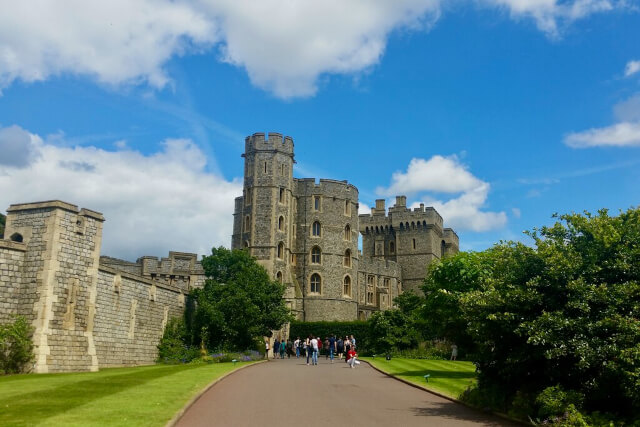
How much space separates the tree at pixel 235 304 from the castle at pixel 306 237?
44.5 ft

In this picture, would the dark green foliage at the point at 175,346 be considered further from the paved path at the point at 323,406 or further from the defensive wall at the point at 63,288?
the paved path at the point at 323,406

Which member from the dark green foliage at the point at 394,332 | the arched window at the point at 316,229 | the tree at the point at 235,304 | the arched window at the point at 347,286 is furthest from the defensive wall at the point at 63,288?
the arched window at the point at 347,286

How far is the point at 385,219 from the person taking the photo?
8150cm

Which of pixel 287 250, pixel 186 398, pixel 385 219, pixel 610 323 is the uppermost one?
pixel 385 219

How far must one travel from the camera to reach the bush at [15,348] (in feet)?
65.4

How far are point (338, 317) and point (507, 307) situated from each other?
150 ft

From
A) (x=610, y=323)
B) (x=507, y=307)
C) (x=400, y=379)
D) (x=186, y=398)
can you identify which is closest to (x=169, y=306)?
(x=400, y=379)

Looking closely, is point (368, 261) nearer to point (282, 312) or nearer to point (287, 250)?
point (287, 250)

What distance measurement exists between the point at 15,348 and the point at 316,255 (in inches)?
1599

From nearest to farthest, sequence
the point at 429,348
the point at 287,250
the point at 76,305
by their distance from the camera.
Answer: the point at 76,305 → the point at 429,348 → the point at 287,250

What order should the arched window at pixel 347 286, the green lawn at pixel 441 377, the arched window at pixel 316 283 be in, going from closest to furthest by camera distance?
the green lawn at pixel 441 377 → the arched window at pixel 316 283 → the arched window at pixel 347 286

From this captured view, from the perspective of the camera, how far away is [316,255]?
196 ft

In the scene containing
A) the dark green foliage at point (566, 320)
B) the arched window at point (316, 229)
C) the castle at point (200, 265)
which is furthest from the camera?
the arched window at point (316, 229)

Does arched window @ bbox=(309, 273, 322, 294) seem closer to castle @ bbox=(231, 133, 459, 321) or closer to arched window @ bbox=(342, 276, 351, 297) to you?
castle @ bbox=(231, 133, 459, 321)
